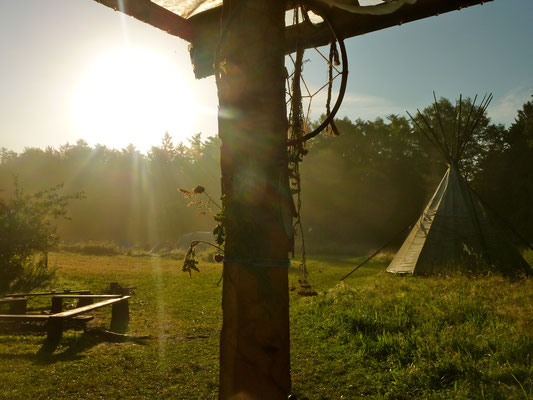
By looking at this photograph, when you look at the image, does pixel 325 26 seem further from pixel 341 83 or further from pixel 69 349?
pixel 69 349

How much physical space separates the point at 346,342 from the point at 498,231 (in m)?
8.72

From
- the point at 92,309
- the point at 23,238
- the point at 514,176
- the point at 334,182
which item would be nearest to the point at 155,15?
the point at 92,309

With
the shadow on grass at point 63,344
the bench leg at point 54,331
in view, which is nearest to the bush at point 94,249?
the shadow on grass at point 63,344

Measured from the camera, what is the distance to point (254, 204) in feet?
7.04

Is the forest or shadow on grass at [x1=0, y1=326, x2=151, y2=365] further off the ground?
the forest

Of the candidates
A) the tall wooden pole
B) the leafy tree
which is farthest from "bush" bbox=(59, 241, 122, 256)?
the leafy tree

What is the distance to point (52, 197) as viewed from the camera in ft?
39.5

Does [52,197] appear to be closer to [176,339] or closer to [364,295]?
[176,339]

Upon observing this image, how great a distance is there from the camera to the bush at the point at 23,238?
34.8 feet

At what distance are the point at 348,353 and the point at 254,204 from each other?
406 cm

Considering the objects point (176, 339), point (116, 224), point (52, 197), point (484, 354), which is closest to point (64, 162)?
point (116, 224)

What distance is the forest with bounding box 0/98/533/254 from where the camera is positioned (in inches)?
1363

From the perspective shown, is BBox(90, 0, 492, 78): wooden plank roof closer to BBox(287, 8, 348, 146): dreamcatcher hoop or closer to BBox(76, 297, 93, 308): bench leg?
BBox(287, 8, 348, 146): dreamcatcher hoop

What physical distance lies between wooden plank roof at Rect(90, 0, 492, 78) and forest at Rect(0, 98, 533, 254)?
29.4 meters
